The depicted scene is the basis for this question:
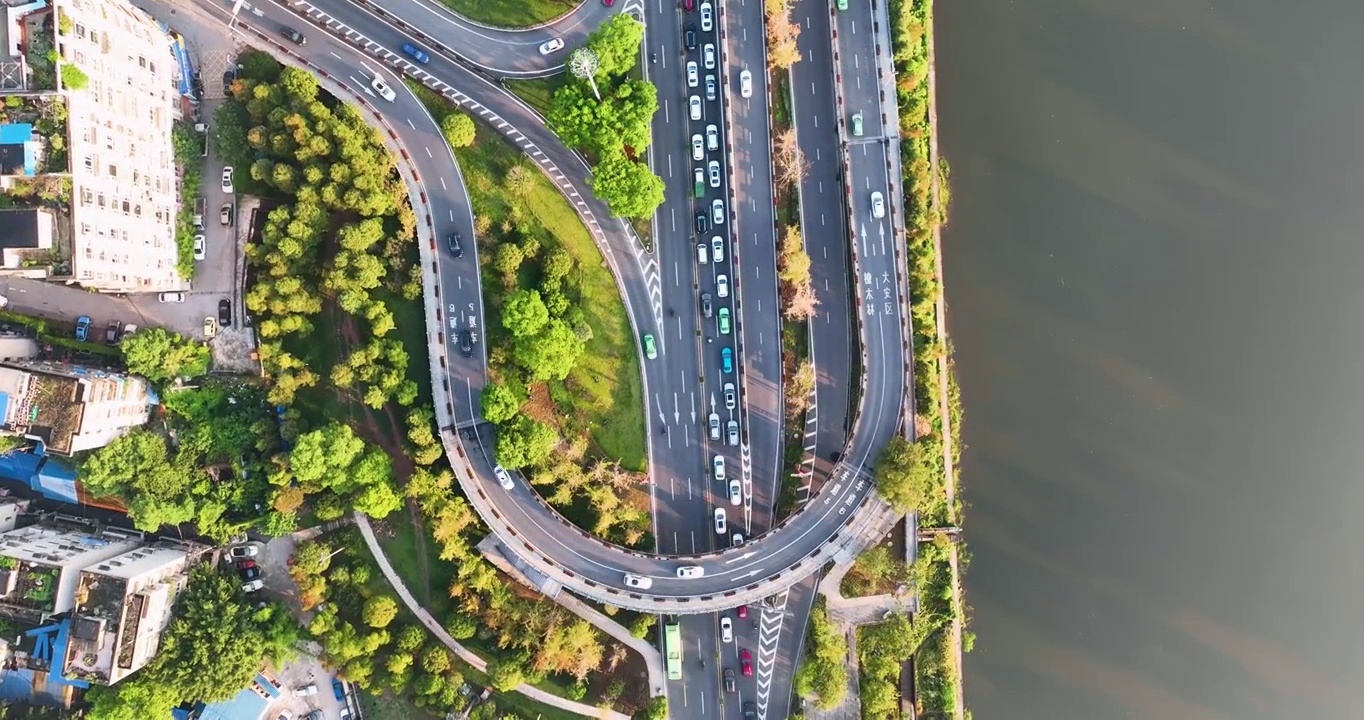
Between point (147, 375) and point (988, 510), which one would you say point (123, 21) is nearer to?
point (147, 375)

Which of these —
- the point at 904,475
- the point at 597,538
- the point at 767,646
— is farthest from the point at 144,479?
the point at 904,475

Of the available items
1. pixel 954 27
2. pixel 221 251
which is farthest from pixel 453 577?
pixel 954 27

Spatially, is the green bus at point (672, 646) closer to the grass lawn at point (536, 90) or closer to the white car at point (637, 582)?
the white car at point (637, 582)

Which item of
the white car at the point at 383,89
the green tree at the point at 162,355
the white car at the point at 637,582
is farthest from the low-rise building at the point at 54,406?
the white car at the point at 637,582

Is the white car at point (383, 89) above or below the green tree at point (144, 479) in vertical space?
above

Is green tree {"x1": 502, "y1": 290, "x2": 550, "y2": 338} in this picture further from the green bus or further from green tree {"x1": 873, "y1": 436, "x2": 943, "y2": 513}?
green tree {"x1": 873, "y1": 436, "x2": 943, "y2": 513}

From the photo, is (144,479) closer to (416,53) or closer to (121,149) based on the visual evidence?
(121,149)
